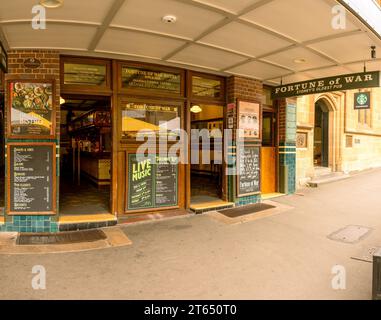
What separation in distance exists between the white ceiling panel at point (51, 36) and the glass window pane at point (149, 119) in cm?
142

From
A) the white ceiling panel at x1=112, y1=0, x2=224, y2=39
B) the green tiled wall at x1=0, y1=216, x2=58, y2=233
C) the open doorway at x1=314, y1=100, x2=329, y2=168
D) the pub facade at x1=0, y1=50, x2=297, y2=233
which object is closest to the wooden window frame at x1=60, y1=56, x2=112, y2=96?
the pub facade at x1=0, y1=50, x2=297, y2=233

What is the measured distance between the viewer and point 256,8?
3.56 meters

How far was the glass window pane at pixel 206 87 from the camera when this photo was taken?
258 inches

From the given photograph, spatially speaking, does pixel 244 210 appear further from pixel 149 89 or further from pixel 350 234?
pixel 149 89

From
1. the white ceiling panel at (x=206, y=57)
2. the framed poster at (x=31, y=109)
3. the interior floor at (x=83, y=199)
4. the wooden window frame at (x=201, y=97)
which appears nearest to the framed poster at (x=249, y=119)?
the wooden window frame at (x=201, y=97)

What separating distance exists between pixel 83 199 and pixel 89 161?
3.38m

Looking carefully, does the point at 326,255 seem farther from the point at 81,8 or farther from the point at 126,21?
the point at 81,8

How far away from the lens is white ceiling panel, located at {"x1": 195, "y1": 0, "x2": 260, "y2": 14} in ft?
11.2

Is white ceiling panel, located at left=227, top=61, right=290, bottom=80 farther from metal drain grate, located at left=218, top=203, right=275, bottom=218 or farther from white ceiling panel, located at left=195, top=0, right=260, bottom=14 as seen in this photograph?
metal drain grate, located at left=218, top=203, right=275, bottom=218

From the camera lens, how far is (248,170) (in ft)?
23.8

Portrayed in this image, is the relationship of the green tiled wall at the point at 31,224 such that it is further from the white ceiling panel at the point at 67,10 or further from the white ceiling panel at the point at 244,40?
the white ceiling panel at the point at 244,40

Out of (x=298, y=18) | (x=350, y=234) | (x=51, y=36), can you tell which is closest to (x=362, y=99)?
(x=350, y=234)

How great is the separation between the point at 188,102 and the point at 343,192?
6012 millimetres

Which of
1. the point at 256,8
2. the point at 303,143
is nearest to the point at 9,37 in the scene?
the point at 256,8
